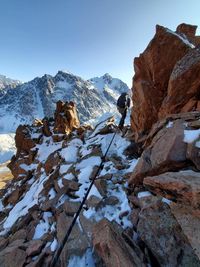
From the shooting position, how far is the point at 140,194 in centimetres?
859

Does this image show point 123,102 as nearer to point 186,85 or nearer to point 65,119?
point 186,85

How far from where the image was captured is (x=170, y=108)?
12273 mm

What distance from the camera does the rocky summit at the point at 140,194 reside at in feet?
19.5

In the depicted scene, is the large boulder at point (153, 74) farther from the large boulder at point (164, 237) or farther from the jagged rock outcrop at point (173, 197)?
the large boulder at point (164, 237)

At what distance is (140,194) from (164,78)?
9.12 metres

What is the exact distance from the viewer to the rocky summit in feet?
19.5

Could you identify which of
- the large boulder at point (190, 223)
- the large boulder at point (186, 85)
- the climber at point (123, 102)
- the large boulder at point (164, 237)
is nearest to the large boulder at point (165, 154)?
the large boulder at point (164, 237)

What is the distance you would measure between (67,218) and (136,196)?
329 cm

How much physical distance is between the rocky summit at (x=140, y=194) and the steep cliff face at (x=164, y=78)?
6 centimetres

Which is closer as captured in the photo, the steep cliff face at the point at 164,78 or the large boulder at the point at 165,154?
the large boulder at the point at 165,154

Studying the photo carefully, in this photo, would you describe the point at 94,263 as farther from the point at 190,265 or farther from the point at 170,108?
the point at 170,108

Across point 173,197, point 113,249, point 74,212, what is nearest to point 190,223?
point 173,197

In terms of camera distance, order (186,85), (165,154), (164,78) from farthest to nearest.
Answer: (164,78), (186,85), (165,154)

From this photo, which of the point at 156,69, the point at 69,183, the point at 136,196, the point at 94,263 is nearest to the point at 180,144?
the point at 136,196
